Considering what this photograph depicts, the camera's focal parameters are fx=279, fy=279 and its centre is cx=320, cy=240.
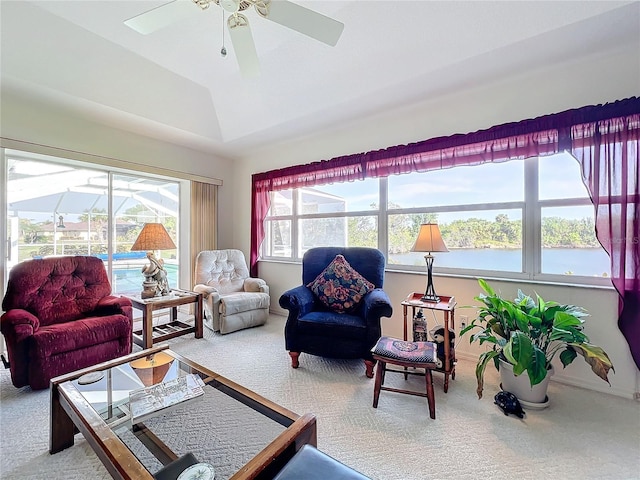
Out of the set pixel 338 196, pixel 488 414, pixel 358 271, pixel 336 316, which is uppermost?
pixel 338 196

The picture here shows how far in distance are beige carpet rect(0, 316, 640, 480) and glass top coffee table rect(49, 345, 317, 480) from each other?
0.29m

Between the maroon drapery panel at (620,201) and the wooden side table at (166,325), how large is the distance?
3.63 m

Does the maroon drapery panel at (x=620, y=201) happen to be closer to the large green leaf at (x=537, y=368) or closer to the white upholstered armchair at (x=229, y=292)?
the large green leaf at (x=537, y=368)

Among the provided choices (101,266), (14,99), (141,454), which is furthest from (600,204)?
(14,99)

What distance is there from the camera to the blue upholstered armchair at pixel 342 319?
220 centimetres

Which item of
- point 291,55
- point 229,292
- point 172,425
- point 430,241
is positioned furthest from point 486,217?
point 229,292

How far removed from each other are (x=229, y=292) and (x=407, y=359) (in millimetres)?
2577

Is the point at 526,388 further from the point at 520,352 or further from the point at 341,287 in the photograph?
the point at 341,287

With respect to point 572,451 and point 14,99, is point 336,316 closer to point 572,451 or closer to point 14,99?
point 572,451

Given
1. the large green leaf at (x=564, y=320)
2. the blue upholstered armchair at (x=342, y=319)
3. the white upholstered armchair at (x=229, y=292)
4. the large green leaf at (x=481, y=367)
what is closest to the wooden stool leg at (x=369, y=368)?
the blue upholstered armchair at (x=342, y=319)

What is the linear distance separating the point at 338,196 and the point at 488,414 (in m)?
2.56

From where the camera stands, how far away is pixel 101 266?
271 cm

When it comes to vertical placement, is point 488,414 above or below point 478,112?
below

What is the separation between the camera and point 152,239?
2770 millimetres
